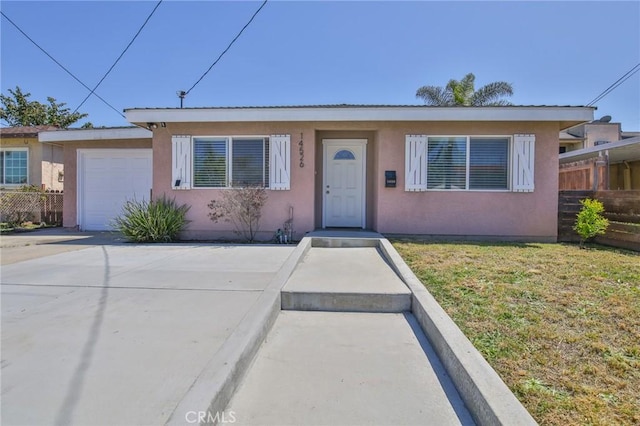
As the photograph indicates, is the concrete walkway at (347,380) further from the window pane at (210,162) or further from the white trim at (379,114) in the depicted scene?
the window pane at (210,162)

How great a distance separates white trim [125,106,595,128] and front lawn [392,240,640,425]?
3303mm

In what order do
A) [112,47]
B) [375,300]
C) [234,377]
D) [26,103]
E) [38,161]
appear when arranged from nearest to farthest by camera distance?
[234,377] < [375,300] < [112,47] < [38,161] < [26,103]

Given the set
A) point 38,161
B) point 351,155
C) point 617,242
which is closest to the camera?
point 617,242

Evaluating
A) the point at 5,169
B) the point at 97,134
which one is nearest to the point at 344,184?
the point at 97,134

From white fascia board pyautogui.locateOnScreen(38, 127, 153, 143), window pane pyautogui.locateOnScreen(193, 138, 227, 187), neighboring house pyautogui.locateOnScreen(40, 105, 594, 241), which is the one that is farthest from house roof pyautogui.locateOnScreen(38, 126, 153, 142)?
window pane pyautogui.locateOnScreen(193, 138, 227, 187)

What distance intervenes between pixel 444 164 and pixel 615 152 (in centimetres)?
803

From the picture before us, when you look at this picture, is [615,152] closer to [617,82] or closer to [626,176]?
[626,176]

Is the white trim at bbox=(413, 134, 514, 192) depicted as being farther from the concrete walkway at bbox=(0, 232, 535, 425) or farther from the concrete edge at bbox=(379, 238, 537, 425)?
the concrete edge at bbox=(379, 238, 537, 425)

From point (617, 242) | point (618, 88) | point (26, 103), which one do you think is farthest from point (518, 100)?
point (26, 103)

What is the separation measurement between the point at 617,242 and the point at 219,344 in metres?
8.60

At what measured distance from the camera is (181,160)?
8.34 meters

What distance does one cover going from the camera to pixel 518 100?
17.4 meters

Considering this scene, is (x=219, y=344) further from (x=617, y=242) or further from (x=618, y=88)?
(x=618, y=88)

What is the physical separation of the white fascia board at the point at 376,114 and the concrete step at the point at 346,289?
3867 millimetres
